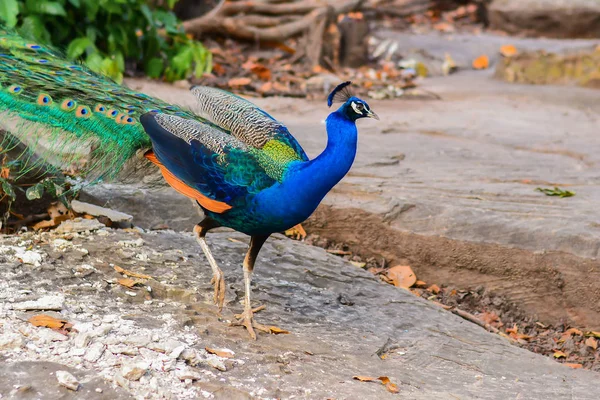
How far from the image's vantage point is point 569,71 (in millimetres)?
10195

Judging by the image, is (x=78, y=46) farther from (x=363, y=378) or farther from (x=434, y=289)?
(x=363, y=378)

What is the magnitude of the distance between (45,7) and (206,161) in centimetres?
418

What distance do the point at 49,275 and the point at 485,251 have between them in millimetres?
2686

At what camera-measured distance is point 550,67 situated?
33.7ft

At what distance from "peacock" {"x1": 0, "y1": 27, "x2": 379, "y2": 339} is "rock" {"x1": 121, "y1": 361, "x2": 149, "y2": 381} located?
73 centimetres

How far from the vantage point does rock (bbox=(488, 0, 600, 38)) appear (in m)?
13.9

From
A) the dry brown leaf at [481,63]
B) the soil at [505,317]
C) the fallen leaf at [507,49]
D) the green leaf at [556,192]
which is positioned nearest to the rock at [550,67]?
the dry brown leaf at [481,63]

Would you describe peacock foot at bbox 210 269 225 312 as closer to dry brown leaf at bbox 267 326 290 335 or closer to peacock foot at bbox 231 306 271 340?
peacock foot at bbox 231 306 271 340

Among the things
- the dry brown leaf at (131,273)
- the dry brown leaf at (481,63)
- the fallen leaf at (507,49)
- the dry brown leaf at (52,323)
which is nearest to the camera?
the dry brown leaf at (52,323)

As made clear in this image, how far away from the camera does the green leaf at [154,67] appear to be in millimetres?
8496

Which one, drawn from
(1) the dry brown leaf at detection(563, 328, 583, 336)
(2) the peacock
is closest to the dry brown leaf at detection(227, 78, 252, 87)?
(2) the peacock

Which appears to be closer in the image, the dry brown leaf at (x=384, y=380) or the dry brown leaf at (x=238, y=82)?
the dry brown leaf at (x=384, y=380)

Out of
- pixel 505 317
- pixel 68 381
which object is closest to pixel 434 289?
pixel 505 317

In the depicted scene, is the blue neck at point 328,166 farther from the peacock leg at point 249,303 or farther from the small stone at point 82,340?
the small stone at point 82,340
